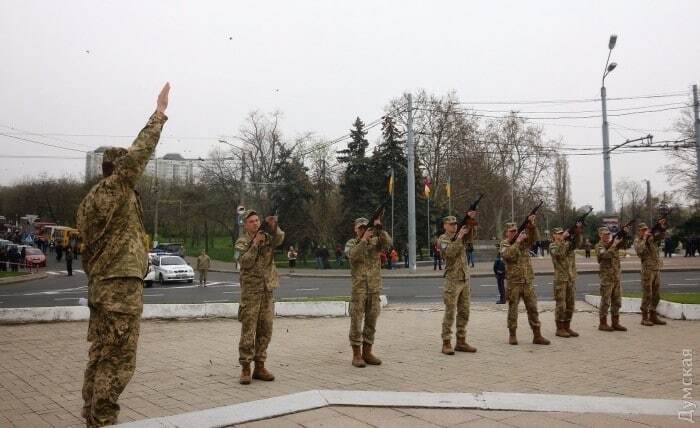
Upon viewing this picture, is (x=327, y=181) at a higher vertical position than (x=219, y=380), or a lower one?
higher

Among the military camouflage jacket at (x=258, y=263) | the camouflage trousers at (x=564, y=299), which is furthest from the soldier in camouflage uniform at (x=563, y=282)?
the military camouflage jacket at (x=258, y=263)

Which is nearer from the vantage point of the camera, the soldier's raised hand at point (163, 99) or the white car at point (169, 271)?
the soldier's raised hand at point (163, 99)

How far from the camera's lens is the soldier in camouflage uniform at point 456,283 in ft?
27.9

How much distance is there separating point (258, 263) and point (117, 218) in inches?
107

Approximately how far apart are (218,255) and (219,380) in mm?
51411

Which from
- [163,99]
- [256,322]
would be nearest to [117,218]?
[163,99]

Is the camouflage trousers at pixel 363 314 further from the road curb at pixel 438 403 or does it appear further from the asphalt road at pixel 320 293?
the asphalt road at pixel 320 293

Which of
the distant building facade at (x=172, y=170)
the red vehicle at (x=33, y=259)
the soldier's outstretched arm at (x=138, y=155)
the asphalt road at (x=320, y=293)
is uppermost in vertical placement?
the distant building facade at (x=172, y=170)

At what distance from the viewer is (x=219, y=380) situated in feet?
21.6

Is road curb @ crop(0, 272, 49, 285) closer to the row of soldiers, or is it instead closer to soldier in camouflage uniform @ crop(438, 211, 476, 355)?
the row of soldiers

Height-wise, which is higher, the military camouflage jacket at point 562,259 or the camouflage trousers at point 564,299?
the military camouflage jacket at point 562,259

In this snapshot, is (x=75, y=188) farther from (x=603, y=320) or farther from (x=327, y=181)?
(x=603, y=320)

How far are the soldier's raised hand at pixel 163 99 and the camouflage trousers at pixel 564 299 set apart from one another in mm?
8055

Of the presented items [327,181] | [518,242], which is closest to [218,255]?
[327,181]
